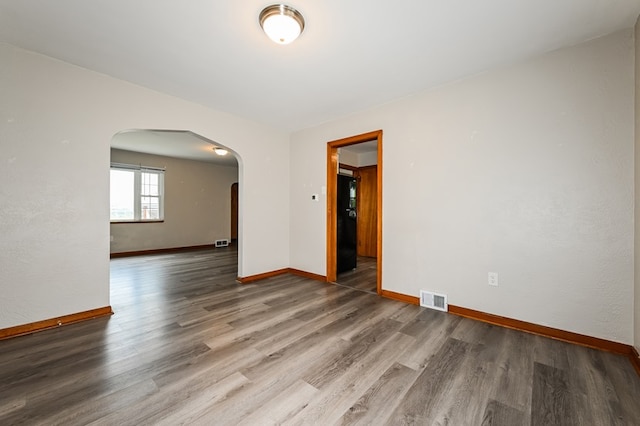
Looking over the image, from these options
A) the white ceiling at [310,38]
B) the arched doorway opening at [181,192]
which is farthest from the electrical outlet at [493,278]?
the arched doorway opening at [181,192]

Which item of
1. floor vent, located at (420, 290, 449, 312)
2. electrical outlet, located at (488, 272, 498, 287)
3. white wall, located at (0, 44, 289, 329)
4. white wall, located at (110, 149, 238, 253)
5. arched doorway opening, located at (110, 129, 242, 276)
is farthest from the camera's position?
white wall, located at (110, 149, 238, 253)

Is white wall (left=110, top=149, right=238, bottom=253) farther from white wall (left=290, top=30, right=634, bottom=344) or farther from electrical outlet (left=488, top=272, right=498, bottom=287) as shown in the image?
electrical outlet (left=488, top=272, right=498, bottom=287)

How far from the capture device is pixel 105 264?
260 cm

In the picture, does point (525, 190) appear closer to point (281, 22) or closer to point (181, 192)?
point (281, 22)

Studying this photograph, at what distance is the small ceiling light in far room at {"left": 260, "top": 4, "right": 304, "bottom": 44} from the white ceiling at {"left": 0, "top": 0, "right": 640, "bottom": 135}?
2.0 inches

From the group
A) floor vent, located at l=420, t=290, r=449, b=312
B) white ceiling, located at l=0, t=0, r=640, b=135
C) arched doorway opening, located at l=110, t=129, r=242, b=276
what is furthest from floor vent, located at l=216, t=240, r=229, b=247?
floor vent, located at l=420, t=290, r=449, b=312

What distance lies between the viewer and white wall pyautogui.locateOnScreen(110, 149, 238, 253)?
5933 millimetres

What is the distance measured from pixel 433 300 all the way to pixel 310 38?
280cm

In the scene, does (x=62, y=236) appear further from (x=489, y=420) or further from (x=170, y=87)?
(x=489, y=420)

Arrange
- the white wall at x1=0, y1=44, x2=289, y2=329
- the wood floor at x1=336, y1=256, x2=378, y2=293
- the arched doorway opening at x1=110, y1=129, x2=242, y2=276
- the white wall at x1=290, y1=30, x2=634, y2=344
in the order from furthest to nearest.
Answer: the arched doorway opening at x1=110, y1=129, x2=242, y2=276
the wood floor at x1=336, y1=256, x2=378, y2=293
the white wall at x1=0, y1=44, x2=289, y2=329
the white wall at x1=290, y1=30, x2=634, y2=344

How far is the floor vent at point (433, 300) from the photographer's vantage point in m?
2.69

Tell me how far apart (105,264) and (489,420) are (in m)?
3.39

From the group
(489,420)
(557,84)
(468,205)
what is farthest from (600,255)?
(489,420)

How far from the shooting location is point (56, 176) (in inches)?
91.3
